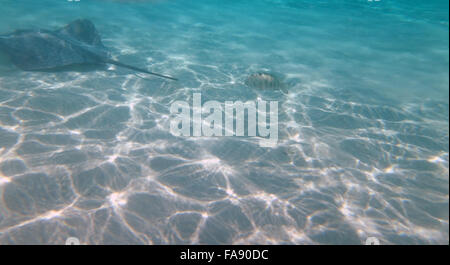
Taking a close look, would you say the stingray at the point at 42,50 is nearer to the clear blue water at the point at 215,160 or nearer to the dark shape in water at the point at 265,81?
the clear blue water at the point at 215,160

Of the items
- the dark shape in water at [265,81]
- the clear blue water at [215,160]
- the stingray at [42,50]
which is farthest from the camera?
the dark shape in water at [265,81]

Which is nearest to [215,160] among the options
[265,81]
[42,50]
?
[265,81]

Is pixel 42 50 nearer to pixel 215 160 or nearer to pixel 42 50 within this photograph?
pixel 42 50

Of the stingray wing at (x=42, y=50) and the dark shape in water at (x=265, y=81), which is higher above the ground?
the stingray wing at (x=42, y=50)

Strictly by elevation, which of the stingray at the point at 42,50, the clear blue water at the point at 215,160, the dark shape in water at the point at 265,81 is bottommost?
the clear blue water at the point at 215,160

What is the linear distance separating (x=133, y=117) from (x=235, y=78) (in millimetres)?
4764

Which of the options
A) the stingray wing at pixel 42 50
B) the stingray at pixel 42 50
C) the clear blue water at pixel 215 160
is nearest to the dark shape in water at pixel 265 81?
the clear blue water at pixel 215 160

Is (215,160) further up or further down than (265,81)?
further down

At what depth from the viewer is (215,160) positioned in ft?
18.3

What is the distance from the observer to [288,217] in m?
4.49

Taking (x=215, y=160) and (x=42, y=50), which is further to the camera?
(x=42, y=50)

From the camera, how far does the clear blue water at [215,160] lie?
13.5ft

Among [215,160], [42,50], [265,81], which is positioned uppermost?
[42,50]

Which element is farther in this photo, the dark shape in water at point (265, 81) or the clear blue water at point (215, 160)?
the dark shape in water at point (265, 81)
